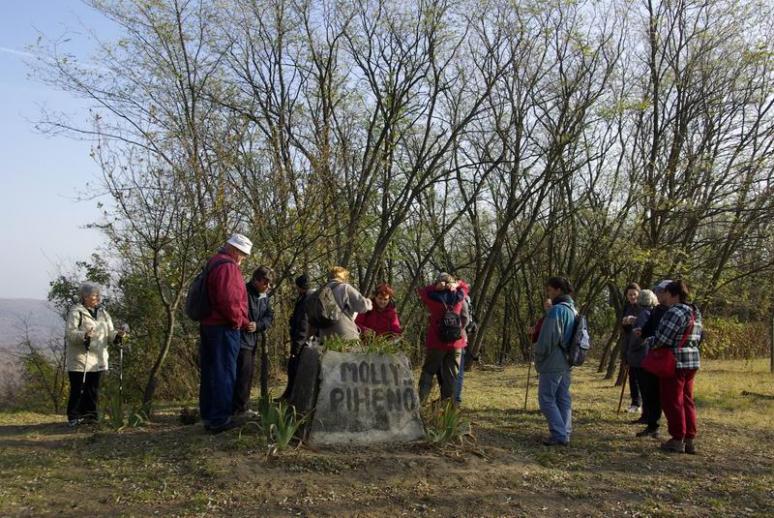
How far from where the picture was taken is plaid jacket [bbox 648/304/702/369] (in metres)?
6.09

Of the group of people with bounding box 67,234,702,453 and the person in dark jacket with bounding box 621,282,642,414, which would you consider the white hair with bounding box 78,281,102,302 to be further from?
the person in dark jacket with bounding box 621,282,642,414

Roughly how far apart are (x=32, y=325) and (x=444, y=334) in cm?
907

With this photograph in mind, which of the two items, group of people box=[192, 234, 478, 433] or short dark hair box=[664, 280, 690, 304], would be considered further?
short dark hair box=[664, 280, 690, 304]

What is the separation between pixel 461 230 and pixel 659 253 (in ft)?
34.8

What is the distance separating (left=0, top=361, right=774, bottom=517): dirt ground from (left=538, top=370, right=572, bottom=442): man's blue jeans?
0.60 feet

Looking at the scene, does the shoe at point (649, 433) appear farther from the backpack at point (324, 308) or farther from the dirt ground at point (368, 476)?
the backpack at point (324, 308)

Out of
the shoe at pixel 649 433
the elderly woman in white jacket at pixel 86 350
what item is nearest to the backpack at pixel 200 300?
the elderly woman in white jacket at pixel 86 350

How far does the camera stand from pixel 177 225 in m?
7.84

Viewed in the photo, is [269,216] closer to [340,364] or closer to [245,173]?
[245,173]

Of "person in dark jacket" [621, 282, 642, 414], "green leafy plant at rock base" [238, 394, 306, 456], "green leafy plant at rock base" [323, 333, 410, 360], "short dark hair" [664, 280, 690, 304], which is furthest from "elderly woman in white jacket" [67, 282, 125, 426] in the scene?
"person in dark jacket" [621, 282, 642, 414]

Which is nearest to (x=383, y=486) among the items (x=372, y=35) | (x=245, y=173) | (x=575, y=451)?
(x=575, y=451)

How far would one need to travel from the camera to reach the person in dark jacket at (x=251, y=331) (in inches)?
252

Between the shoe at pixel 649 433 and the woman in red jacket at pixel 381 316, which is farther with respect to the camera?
the woman in red jacket at pixel 381 316

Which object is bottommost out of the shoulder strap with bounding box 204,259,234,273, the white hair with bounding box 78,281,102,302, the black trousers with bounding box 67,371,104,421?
the black trousers with bounding box 67,371,104,421
